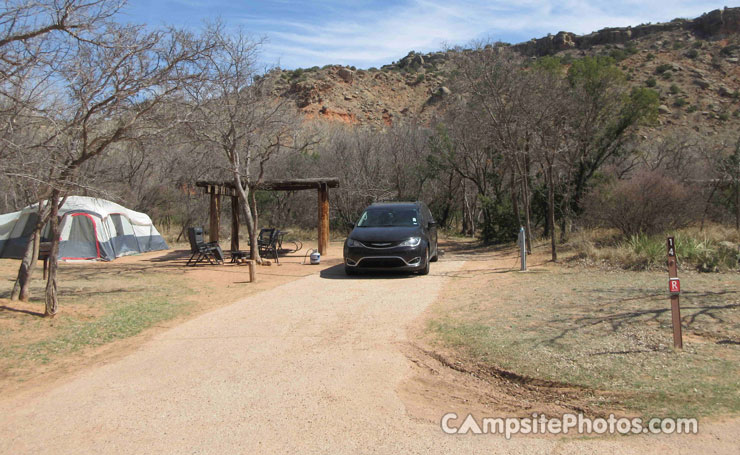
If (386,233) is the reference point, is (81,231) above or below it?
above

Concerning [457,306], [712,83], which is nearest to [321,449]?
[457,306]

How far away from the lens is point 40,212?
862cm

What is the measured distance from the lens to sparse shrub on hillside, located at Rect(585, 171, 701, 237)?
1416cm

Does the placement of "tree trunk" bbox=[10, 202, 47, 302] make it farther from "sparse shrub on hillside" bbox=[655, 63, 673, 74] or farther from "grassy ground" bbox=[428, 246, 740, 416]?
"sparse shrub on hillside" bbox=[655, 63, 673, 74]

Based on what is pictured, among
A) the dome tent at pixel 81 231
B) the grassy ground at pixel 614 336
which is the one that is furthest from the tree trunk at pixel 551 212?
the dome tent at pixel 81 231

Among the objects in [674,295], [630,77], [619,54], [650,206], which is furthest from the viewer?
[619,54]

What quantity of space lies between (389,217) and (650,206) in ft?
22.3

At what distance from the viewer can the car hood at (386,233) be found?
40.0ft

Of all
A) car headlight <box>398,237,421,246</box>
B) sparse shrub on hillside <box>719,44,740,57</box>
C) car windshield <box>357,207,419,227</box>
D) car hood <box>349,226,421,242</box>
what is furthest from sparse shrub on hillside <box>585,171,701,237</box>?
sparse shrub on hillside <box>719,44,740,57</box>

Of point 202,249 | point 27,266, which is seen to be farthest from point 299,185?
point 27,266

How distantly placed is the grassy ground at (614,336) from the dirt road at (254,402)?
30.1 inches

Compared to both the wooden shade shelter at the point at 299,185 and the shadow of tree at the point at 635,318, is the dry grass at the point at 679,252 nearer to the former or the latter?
the shadow of tree at the point at 635,318

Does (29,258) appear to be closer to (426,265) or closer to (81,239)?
(426,265)

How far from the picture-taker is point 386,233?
12422mm
